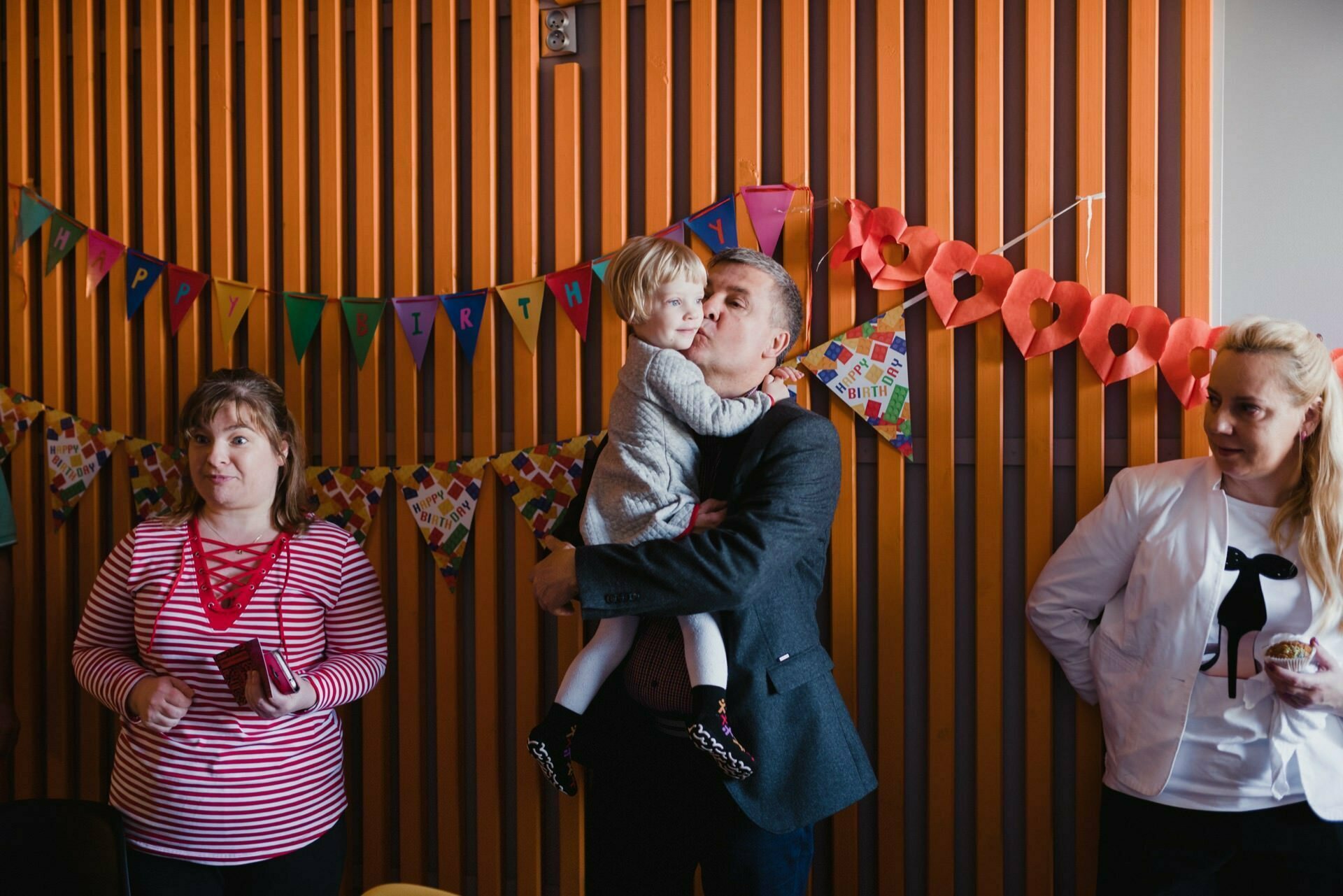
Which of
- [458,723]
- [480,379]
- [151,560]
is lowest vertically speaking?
[458,723]

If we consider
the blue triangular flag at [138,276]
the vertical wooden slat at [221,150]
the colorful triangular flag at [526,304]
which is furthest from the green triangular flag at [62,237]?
the colorful triangular flag at [526,304]

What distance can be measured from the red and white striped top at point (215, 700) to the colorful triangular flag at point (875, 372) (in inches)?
50.0

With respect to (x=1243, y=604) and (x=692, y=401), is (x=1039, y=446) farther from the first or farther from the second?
(x=692, y=401)

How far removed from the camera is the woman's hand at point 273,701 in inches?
75.8

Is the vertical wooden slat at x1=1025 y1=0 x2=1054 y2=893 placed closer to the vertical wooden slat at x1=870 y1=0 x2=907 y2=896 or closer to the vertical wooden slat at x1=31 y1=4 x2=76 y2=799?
the vertical wooden slat at x1=870 y1=0 x2=907 y2=896

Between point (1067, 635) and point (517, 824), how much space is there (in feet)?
4.98

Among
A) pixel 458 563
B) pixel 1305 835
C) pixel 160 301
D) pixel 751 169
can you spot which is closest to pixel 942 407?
pixel 751 169

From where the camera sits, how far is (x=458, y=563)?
2596mm

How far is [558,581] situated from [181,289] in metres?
1.73

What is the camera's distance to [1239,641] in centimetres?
190

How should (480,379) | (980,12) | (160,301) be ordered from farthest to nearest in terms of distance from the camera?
(160,301)
(480,379)
(980,12)

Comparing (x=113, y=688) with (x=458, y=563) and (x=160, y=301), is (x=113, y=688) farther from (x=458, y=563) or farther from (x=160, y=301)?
(x=160, y=301)

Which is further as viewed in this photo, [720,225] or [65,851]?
[720,225]

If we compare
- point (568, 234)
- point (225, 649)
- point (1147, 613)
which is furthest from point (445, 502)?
point (1147, 613)
